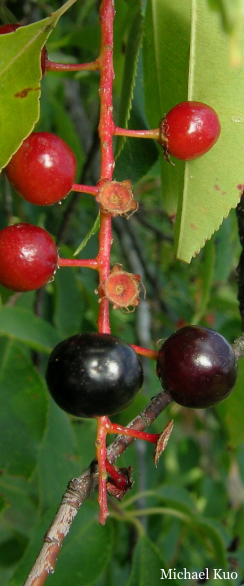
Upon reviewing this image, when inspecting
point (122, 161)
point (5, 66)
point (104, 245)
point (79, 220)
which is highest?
point (5, 66)

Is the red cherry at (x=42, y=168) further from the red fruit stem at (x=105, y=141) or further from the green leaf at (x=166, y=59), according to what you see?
the green leaf at (x=166, y=59)

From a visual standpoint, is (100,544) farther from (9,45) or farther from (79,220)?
(79,220)

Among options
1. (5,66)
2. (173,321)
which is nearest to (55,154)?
(5,66)

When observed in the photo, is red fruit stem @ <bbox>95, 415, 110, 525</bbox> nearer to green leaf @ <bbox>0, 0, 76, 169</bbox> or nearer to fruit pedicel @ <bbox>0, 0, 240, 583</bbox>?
fruit pedicel @ <bbox>0, 0, 240, 583</bbox>

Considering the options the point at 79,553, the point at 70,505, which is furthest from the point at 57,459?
the point at 70,505

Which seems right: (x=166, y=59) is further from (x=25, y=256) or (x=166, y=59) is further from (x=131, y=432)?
(x=131, y=432)

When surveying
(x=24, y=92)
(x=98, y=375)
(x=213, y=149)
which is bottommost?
(x=98, y=375)

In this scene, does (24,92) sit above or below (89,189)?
above
